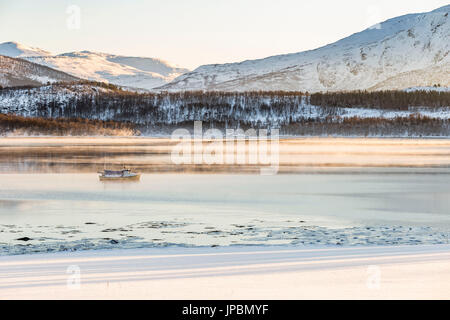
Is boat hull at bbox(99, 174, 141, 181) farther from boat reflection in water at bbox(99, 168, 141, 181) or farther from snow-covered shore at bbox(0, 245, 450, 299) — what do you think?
snow-covered shore at bbox(0, 245, 450, 299)

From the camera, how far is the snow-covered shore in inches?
317

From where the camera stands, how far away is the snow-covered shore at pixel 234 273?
8062 mm

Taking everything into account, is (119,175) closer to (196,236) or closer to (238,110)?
(196,236)

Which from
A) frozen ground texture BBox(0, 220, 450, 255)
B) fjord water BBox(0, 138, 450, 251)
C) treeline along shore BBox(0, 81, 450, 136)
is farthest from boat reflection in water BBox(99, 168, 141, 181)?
treeline along shore BBox(0, 81, 450, 136)

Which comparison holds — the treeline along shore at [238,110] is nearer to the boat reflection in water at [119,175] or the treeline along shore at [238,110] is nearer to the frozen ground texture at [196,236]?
the boat reflection in water at [119,175]

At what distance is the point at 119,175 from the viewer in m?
27.3

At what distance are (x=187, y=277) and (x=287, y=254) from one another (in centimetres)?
231

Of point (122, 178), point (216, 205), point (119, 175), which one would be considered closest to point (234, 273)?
point (216, 205)

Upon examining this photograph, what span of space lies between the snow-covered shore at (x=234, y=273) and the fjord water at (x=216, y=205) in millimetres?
1546

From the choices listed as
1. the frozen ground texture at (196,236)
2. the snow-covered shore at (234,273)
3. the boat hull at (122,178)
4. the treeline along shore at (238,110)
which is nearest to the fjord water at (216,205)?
the frozen ground texture at (196,236)

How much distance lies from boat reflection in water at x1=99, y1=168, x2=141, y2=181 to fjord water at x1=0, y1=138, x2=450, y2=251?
0.53 meters

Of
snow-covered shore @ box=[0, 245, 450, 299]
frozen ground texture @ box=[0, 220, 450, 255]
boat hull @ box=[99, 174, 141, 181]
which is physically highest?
boat hull @ box=[99, 174, 141, 181]

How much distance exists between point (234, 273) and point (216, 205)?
9.84 metres
